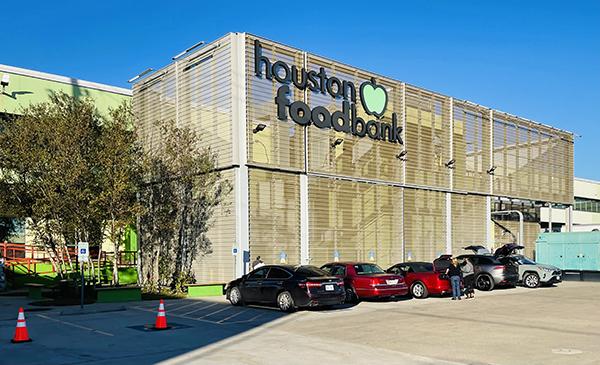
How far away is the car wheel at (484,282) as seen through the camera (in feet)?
82.6

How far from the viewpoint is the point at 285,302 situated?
17.0 m

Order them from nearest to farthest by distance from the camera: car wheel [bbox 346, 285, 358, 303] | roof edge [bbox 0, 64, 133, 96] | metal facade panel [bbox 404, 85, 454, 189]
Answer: car wheel [bbox 346, 285, 358, 303]
roof edge [bbox 0, 64, 133, 96]
metal facade panel [bbox 404, 85, 454, 189]

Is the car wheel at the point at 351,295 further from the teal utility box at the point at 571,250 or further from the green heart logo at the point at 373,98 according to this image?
the teal utility box at the point at 571,250

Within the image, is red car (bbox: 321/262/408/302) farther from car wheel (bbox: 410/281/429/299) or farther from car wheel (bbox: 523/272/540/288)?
car wheel (bbox: 523/272/540/288)

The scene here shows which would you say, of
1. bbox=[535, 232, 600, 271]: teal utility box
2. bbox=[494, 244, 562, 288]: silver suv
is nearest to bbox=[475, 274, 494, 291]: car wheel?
bbox=[494, 244, 562, 288]: silver suv

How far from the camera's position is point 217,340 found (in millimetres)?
11914

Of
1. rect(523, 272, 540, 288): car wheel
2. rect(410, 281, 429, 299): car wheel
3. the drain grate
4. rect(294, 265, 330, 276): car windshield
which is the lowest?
rect(523, 272, 540, 288): car wheel

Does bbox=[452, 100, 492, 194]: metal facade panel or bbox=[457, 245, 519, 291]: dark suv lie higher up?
bbox=[452, 100, 492, 194]: metal facade panel

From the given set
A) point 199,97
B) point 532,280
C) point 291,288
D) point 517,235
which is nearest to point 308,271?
point 291,288

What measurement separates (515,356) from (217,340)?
5860 mm

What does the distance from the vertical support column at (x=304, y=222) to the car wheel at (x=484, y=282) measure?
25.5 feet

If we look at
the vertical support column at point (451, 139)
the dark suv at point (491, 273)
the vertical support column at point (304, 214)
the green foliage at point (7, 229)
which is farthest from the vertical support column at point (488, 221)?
the green foliage at point (7, 229)

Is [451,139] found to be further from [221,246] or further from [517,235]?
[221,246]

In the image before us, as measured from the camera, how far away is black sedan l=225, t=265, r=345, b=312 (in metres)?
16.6
